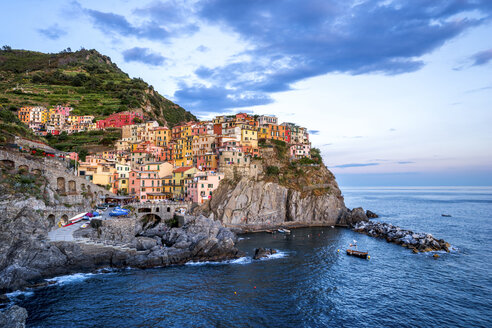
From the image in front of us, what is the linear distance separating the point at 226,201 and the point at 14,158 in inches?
1673


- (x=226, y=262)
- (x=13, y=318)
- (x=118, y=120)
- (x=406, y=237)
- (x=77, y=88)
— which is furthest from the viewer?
(x=77, y=88)

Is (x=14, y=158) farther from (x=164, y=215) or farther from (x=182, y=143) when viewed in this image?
(x=182, y=143)

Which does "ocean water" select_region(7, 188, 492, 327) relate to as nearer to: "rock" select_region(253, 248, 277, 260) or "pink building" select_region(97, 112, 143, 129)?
"rock" select_region(253, 248, 277, 260)

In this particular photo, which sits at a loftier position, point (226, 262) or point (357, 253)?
point (226, 262)

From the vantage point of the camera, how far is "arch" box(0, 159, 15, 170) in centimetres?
5038

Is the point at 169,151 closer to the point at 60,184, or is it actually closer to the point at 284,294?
the point at 60,184

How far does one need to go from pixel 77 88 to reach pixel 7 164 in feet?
377

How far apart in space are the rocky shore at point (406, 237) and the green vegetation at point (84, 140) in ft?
262

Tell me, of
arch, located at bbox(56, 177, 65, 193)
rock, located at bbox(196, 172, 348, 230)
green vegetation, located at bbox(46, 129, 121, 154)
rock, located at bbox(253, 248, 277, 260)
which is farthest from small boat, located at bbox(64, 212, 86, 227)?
green vegetation, located at bbox(46, 129, 121, 154)

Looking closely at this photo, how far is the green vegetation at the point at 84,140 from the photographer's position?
92.4m

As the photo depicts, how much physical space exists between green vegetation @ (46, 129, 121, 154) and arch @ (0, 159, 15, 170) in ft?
114

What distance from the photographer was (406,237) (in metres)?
60.3

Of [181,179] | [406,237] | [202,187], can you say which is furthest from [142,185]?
[406,237]

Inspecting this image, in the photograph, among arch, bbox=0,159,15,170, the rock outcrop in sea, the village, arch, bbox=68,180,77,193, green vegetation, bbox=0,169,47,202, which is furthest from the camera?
the village
